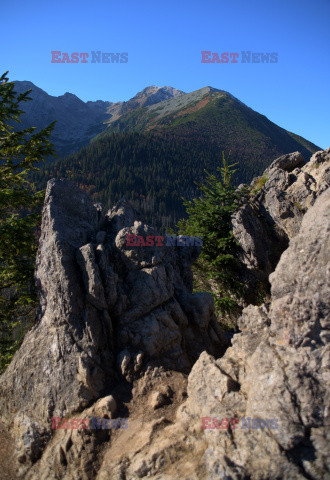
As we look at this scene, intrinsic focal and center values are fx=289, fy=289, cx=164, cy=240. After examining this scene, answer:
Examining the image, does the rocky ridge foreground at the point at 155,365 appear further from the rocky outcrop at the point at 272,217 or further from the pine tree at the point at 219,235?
the rocky outcrop at the point at 272,217

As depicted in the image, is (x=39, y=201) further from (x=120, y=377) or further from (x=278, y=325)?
(x=278, y=325)

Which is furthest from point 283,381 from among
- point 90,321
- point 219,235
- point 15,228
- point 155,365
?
point 219,235

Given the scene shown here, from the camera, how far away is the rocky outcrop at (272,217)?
18609mm

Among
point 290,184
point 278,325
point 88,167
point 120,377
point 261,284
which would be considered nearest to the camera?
point 278,325

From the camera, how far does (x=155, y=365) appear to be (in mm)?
8594

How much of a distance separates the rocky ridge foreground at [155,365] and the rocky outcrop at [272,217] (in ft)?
29.0

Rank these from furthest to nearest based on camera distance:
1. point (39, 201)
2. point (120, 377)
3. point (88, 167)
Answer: point (88, 167) → point (39, 201) → point (120, 377)

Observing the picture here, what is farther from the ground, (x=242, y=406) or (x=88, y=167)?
(x=88, y=167)

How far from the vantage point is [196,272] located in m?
19.3

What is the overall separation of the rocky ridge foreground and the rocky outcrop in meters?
8.84

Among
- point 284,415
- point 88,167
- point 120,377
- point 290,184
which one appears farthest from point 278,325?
point 88,167

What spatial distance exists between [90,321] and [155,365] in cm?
233

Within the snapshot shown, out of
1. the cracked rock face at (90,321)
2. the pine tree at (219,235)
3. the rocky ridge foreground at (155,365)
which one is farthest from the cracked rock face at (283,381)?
the pine tree at (219,235)

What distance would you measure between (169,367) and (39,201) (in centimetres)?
912
